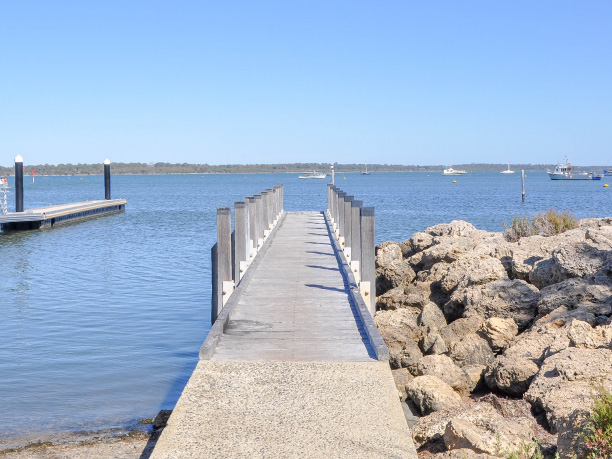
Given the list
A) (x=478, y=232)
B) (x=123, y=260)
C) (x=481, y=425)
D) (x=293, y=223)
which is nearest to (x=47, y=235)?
(x=123, y=260)

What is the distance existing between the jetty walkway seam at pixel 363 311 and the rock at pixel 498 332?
5.56 ft

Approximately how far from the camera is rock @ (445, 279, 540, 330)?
992 centimetres

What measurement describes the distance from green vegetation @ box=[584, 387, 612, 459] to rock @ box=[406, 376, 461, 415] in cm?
236

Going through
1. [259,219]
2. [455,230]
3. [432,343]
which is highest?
[259,219]

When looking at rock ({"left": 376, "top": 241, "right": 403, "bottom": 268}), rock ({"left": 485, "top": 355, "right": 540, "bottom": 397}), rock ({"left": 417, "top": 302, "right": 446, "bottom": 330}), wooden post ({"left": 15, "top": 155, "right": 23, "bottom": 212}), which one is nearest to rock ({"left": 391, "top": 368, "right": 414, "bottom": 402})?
rock ({"left": 485, "top": 355, "right": 540, "bottom": 397})

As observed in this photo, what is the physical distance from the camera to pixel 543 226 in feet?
57.0

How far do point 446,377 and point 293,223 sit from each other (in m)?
13.3

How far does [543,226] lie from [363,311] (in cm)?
1056

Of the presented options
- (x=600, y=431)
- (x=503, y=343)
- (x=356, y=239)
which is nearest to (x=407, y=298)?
(x=356, y=239)

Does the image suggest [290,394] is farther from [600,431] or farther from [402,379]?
[402,379]

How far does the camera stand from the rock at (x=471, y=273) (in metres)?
11.2

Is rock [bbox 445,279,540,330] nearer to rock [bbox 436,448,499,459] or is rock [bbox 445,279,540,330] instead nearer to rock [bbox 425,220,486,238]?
rock [bbox 436,448,499,459]

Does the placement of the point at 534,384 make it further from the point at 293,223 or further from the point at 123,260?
the point at 123,260

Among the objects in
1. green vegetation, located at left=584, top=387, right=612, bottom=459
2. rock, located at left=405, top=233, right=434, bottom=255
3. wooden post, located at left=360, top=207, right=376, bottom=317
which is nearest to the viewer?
green vegetation, located at left=584, top=387, right=612, bottom=459
